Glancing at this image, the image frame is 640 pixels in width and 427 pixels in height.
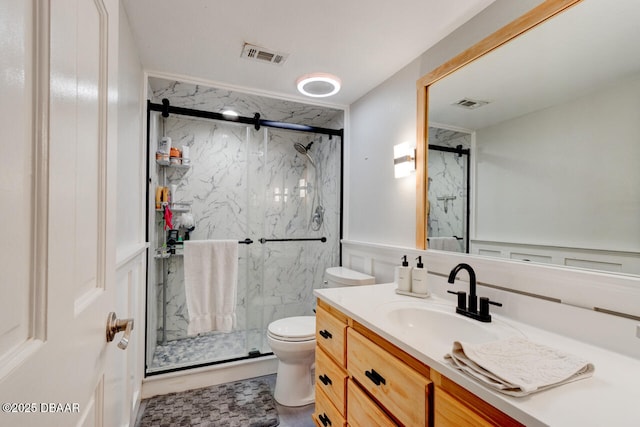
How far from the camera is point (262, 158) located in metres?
2.57

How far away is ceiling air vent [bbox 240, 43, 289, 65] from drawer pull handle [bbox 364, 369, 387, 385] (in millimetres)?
1800

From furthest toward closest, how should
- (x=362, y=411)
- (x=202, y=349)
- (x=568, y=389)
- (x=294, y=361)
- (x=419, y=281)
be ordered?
(x=202, y=349) < (x=294, y=361) < (x=419, y=281) < (x=362, y=411) < (x=568, y=389)

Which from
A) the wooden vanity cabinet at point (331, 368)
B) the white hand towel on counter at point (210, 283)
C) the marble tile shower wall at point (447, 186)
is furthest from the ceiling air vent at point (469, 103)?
the white hand towel on counter at point (210, 283)

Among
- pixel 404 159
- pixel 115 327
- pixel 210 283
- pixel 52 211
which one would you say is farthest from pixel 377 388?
pixel 210 283

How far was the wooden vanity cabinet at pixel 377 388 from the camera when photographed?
2.41 feet

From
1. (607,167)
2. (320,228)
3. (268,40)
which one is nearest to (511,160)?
(607,167)

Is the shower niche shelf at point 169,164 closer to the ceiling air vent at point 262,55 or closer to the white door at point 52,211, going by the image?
the ceiling air vent at point 262,55

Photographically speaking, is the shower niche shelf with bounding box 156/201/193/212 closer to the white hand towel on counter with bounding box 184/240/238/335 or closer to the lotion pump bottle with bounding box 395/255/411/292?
the white hand towel on counter with bounding box 184/240/238/335

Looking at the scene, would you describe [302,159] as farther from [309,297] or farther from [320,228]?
[309,297]

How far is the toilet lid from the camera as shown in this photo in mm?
1917

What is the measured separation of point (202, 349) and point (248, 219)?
1.15 meters

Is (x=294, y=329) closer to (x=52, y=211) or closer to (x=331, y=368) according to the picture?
(x=331, y=368)

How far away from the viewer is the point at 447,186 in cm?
160

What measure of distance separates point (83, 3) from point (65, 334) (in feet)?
2.04
